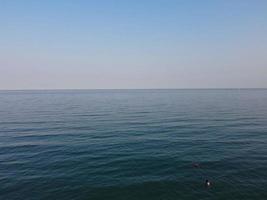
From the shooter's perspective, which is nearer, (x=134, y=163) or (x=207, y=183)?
(x=207, y=183)

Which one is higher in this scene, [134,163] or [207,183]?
[207,183]

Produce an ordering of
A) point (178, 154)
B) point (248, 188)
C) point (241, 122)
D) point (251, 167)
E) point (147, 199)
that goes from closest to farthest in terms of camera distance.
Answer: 1. point (147, 199)
2. point (248, 188)
3. point (251, 167)
4. point (178, 154)
5. point (241, 122)

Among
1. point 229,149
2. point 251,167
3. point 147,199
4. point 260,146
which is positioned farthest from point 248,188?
point 260,146

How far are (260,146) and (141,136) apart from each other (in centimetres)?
2302

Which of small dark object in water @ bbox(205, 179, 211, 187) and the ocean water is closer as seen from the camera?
the ocean water

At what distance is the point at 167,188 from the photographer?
88.9 feet

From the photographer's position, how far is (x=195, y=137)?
163 feet

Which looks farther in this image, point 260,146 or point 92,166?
point 260,146

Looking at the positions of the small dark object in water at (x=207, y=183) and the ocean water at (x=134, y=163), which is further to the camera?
the small dark object in water at (x=207, y=183)

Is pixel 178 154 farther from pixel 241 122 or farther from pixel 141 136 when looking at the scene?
pixel 241 122

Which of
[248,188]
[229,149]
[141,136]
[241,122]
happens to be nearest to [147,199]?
[248,188]

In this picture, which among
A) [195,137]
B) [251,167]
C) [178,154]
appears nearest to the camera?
[251,167]

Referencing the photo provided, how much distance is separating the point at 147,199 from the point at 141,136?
27266 mm

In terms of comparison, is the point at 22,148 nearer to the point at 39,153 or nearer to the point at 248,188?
the point at 39,153
